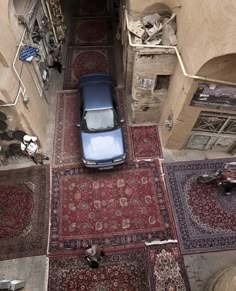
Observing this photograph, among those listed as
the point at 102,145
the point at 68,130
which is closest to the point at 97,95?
the point at 68,130

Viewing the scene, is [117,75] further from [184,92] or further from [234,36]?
[234,36]

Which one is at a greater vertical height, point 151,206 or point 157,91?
point 157,91

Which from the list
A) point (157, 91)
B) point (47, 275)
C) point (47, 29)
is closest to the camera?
point (47, 275)

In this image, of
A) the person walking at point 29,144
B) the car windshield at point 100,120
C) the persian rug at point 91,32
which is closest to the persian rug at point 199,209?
the car windshield at point 100,120

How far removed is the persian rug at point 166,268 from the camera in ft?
24.2

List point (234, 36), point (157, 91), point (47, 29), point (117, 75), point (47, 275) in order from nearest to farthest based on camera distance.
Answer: point (234, 36) → point (47, 275) → point (157, 91) → point (47, 29) → point (117, 75)

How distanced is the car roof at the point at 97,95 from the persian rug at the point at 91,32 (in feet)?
12.6

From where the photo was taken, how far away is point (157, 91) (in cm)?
916

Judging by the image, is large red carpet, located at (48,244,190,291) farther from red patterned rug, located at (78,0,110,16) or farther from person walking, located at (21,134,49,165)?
red patterned rug, located at (78,0,110,16)


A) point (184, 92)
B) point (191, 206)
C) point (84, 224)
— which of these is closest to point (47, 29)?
point (184, 92)

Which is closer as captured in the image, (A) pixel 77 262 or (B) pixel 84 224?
(A) pixel 77 262

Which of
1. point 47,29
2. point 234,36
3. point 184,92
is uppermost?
point 47,29

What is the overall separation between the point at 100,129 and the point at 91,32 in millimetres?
6678

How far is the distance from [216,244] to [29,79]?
309 inches
